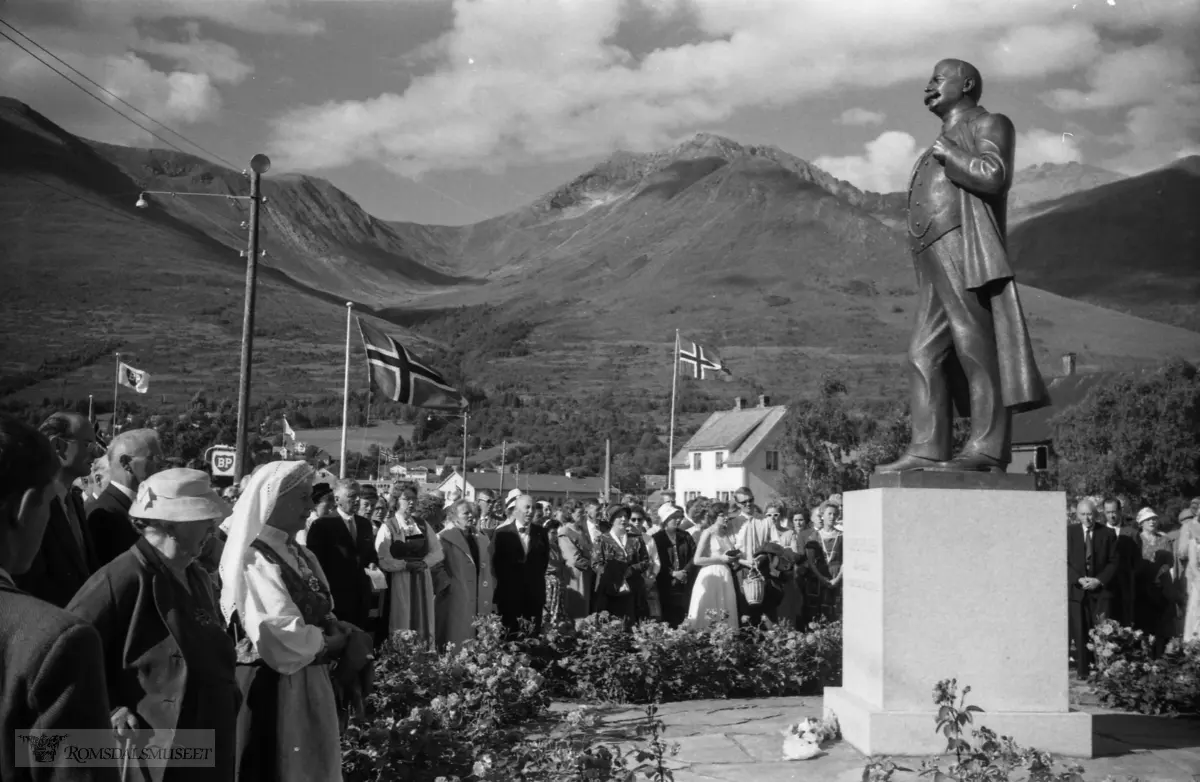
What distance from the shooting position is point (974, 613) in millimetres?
5859

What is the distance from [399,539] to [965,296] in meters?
5.19

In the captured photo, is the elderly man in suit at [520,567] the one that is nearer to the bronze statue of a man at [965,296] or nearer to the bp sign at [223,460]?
the bronze statue of a man at [965,296]

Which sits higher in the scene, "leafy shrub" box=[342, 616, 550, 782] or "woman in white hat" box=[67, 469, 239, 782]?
"woman in white hat" box=[67, 469, 239, 782]

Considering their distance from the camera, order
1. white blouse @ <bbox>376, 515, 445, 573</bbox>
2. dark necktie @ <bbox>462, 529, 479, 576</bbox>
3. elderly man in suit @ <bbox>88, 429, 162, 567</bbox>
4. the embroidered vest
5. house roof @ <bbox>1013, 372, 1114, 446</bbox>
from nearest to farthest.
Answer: the embroidered vest < elderly man in suit @ <bbox>88, 429, 162, 567</bbox> < white blouse @ <bbox>376, 515, 445, 573</bbox> < dark necktie @ <bbox>462, 529, 479, 576</bbox> < house roof @ <bbox>1013, 372, 1114, 446</bbox>

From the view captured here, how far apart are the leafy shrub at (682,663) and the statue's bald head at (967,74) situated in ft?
14.0

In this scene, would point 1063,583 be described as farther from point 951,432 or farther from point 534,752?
point 534,752

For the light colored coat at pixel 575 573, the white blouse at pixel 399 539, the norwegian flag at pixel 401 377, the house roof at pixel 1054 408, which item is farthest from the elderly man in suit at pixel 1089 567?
the house roof at pixel 1054 408

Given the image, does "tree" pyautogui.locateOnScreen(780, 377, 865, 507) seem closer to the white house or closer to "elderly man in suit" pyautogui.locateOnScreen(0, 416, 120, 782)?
the white house

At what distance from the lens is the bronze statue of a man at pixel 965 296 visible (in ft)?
19.9

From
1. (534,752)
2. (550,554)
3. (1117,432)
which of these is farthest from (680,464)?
(534,752)

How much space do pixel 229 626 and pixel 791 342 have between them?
A: 198m

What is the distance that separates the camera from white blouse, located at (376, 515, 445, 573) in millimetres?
9125

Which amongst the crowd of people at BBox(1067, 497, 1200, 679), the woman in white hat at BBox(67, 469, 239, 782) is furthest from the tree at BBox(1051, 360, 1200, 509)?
the woman in white hat at BBox(67, 469, 239, 782)

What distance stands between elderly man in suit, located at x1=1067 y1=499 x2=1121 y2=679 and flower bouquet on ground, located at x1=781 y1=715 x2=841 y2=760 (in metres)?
5.10
